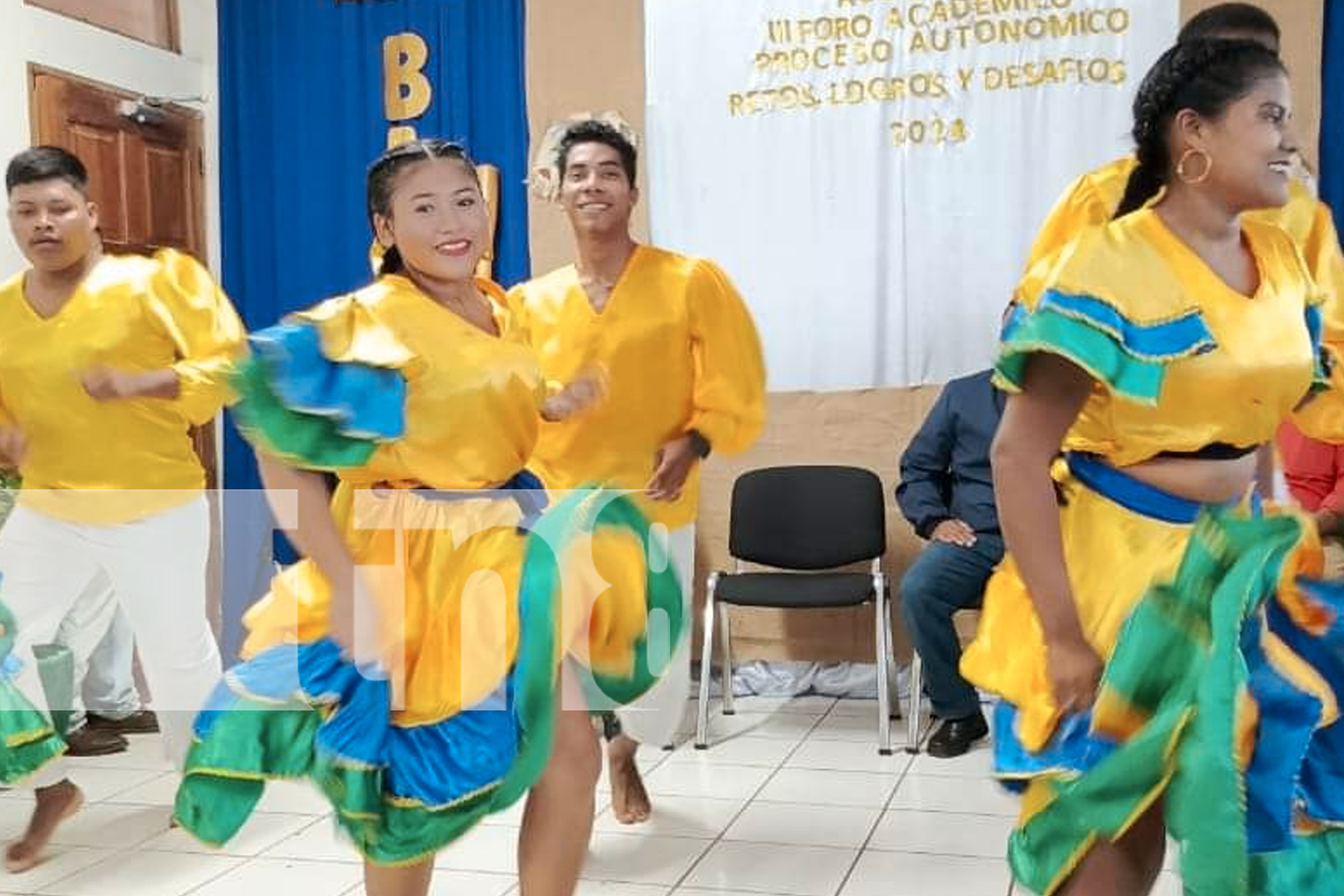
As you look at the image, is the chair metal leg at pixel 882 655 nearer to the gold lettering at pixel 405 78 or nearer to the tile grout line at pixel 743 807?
the tile grout line at pixel 743 807

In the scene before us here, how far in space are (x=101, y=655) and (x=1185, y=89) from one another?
154 inches

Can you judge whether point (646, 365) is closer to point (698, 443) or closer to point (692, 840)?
point (698, 443)

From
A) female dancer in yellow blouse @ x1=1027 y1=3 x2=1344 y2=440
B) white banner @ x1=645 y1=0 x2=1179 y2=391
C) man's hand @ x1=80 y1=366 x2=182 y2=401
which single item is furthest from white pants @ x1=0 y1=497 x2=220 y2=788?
white banner @ x1=645 y1=0 x2=1179 y2=391

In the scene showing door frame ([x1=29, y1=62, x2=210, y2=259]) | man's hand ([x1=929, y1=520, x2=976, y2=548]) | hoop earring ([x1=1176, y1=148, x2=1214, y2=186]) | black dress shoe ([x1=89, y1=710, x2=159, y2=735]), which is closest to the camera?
hoop earring ([x1=1176, y1=148, x2=1214, y2=186])

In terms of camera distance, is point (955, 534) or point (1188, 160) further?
point (955, 534)

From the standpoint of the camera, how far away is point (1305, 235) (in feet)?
7.95

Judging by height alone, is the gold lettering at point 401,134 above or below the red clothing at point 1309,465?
above

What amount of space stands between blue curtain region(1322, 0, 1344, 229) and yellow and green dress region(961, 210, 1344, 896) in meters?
2.90

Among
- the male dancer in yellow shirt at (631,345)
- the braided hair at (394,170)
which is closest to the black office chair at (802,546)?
the male dancer in yellow shirt at (631,345)

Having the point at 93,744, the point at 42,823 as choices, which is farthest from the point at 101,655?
the point at 42,823

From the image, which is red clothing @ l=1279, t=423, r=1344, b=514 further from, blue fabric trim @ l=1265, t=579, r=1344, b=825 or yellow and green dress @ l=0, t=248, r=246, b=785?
yellow and green dress @ l=0, t=248, r=246, b=785

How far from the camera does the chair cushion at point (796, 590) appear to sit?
4227 mm

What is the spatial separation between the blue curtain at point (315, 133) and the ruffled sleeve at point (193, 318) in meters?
1.95

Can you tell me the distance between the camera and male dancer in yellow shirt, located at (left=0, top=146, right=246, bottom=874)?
331 cm
